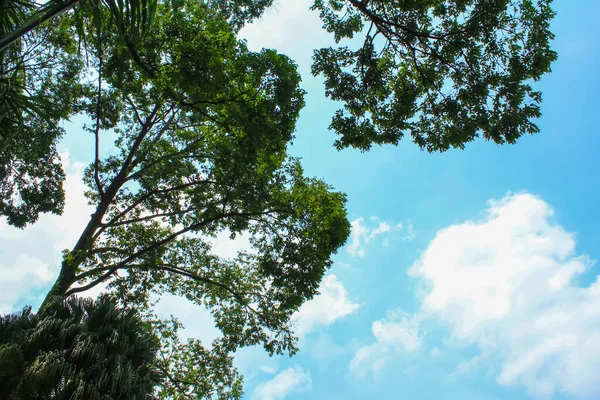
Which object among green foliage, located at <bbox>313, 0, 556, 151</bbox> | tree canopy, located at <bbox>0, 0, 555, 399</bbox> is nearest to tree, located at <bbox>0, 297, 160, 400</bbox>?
tree canopy, located at <bbox>0, 0, 555, 399</bbox>

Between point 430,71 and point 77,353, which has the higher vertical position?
point 430,71

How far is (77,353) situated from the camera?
6.94 meters

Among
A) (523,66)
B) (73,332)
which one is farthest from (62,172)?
(523,66)

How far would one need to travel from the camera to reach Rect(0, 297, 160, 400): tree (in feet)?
21.1

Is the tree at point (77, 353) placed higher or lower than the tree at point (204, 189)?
lower

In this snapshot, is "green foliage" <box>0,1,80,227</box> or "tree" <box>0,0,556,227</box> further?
"green foliage" <box>0,1,80,227</box>

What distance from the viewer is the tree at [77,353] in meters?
6.44

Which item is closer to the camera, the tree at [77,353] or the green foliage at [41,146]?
the tree at [77,353]

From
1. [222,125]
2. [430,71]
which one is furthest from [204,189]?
[430,71]

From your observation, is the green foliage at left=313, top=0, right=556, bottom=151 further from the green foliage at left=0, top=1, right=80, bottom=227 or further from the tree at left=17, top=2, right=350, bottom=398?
the green foliage at left=0, top=1, right=80, bottom=227

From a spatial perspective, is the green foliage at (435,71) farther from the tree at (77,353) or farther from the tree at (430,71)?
the tree at (77,353)

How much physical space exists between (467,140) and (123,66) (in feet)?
27.1

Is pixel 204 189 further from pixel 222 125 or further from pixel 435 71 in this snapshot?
pixel 435 71

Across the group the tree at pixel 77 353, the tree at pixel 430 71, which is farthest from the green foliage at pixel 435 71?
the tree at pixel 77 353
